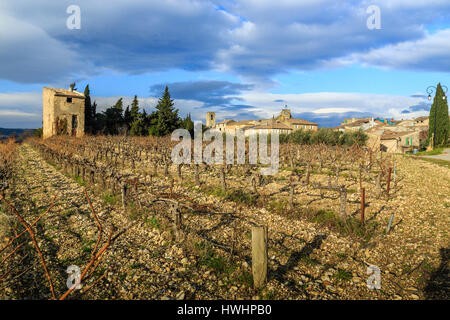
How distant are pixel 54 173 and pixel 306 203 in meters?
16.1

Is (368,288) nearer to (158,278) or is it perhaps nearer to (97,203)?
(158,278)

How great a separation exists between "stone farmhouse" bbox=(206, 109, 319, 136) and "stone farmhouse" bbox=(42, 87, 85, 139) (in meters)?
31.4

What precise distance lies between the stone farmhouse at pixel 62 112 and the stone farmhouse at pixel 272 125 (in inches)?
1235

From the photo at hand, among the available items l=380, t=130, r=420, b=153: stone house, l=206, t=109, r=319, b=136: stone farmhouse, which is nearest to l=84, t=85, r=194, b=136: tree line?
l=206, t=109, r=319, b=136: stone farmhouse

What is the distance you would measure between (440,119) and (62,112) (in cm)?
5103

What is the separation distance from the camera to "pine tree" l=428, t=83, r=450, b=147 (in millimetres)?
34969

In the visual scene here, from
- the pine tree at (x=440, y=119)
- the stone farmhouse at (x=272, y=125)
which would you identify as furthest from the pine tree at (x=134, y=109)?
the pine tree at (x=440, y=119)

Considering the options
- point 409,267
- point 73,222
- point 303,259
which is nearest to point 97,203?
point 73,222

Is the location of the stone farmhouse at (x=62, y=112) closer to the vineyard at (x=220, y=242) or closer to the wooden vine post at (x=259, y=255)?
the vineyard at (x=220, y=242)

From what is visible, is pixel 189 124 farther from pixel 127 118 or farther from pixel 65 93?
pixel 65 93

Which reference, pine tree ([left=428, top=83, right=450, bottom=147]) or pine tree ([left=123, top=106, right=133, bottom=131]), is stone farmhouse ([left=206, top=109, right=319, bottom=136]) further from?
pine tree ([left=123, top=106, right=133, bottom=131])

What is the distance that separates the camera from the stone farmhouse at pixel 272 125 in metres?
59.0

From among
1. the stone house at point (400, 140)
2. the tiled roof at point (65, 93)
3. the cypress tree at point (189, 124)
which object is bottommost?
the stone house at point (400, 140)

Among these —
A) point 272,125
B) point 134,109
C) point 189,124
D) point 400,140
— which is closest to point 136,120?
point 134,109
